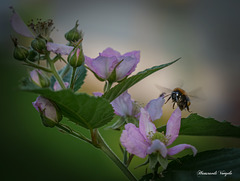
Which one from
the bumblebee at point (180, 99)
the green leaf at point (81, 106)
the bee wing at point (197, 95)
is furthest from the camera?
the bee wing at point (197, 95)

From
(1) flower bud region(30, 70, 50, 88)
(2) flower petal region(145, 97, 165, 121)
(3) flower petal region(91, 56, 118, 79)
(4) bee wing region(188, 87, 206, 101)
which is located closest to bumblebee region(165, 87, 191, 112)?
(4) bee wing region(188, 87, 206, 101)

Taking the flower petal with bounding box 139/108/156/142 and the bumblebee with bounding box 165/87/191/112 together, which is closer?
the flower petal with bounding box 139/108/156/142

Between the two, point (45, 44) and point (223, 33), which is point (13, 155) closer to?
point (45, 44)

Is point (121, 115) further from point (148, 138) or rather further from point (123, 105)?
point (148, 138)

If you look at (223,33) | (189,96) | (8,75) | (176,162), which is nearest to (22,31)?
(176,162)

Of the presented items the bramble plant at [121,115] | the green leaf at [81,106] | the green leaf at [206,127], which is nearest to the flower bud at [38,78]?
the bramble plant at [121,115]

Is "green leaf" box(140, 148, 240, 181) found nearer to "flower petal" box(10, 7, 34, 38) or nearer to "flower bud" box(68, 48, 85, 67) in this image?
"flower bud" box(68, 48, 85, 67)

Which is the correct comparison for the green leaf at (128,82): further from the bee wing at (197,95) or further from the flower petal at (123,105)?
the bee wing at (197,95)
